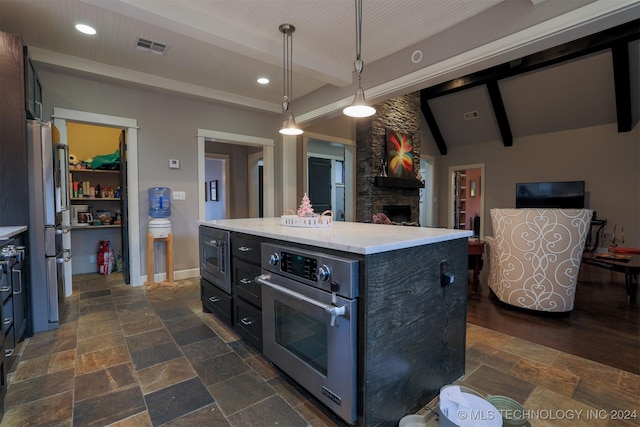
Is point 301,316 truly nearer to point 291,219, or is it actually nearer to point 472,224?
point 291,219

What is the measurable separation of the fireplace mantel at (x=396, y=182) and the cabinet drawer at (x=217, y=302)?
13.4ft

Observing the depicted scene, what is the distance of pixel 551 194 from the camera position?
21.5ft

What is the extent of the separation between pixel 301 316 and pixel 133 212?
3164mm

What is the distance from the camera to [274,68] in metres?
3.50

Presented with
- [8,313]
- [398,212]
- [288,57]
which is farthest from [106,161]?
[398,212]

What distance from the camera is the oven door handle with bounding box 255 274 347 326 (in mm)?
1271

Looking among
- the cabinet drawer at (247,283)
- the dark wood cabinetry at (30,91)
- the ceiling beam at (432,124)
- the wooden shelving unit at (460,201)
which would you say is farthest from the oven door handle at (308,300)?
the wooden shelving unit at (460,201)

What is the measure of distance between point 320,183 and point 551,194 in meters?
5.12

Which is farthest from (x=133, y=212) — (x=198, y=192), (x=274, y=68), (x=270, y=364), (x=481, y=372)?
(x=481, y=372)

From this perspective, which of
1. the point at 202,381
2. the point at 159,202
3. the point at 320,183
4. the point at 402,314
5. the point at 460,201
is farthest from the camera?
the point at 460,201

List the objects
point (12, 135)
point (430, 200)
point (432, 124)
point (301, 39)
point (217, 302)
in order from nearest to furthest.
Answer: point (12, 135) → point (217, 302) → point (301, 39) → point (432, 124) → point (430, 200)

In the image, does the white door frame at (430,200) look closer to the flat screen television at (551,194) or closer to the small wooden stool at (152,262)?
the flat screen television at (551,194)

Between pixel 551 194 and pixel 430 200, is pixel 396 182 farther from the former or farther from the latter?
pixel 551 194

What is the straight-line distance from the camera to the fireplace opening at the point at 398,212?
6332 mm
